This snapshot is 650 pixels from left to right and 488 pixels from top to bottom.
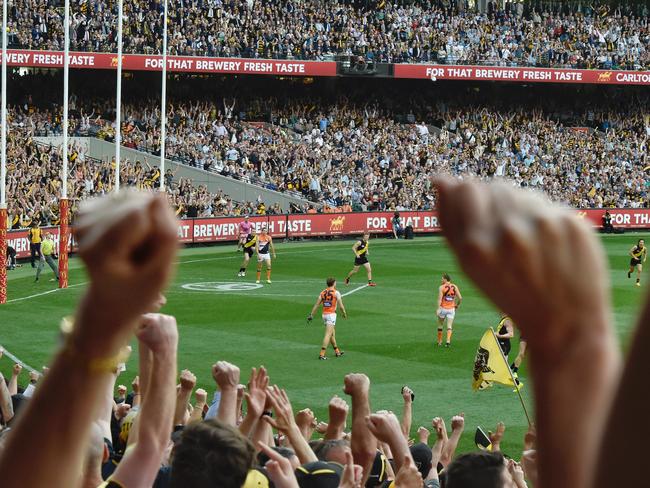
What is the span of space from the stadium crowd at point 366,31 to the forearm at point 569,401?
2057 inches

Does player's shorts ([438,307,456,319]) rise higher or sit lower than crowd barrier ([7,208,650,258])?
higher

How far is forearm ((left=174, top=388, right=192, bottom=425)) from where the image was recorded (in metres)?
7.35

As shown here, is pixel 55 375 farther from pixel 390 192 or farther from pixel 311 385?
pixel 390 192

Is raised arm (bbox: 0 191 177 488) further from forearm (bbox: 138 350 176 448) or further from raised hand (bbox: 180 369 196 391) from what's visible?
raised hand (bbox: 180 369 196 391)

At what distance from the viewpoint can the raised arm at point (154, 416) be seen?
314 centimetres

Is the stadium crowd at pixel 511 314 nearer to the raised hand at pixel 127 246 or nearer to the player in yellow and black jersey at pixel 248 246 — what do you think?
the raised hand at pixel 127 246

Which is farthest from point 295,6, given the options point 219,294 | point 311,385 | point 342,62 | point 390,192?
point 311,385

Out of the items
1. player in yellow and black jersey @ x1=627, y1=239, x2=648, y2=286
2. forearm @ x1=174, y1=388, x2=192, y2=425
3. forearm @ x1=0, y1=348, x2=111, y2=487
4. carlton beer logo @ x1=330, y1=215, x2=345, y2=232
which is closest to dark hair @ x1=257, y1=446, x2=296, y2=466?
forearm @ x1=174, y1=388, x2=192, y2=425

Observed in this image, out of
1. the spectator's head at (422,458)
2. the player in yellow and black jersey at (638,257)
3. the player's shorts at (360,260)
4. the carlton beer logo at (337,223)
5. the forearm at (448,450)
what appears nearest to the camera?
the spectator's head at (422,458)

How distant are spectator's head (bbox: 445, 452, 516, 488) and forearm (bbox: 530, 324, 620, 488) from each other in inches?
106

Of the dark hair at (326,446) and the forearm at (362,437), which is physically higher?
the forearm at (362,437)

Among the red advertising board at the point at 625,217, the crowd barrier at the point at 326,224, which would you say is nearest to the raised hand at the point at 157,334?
the crowd barrier at the point at 326,224

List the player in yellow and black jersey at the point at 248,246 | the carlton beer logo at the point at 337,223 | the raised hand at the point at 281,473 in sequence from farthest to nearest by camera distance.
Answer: the carlton beer logo at the point at 337,223 < the player in yellow and black jersey at the point at 248,246 < the raised hand at the point at 281,473

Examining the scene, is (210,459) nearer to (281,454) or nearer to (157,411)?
(157,411)
